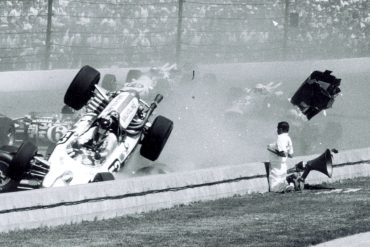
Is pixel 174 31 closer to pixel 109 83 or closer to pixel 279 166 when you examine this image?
pixel 109 83

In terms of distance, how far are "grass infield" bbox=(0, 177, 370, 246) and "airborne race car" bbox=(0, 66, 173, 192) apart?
168 centimetres

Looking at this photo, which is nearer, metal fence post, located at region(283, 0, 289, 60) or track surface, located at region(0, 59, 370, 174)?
track surface, located at region(0, 59, 370, 174)

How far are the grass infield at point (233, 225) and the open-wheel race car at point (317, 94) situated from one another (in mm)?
2520

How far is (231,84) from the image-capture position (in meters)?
29.9

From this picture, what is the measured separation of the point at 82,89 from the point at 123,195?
3788mm

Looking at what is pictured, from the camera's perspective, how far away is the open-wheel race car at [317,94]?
56.6 ft

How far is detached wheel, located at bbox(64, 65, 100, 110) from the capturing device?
16.7 m

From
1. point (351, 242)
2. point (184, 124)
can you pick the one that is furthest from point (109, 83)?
point (351, 242)

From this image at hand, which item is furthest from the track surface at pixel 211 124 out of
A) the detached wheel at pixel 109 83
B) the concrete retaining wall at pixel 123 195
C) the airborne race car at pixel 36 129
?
the concrete retaining wall at pixel 123 195

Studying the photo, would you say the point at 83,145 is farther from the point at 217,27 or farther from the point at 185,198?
the point at 217,27

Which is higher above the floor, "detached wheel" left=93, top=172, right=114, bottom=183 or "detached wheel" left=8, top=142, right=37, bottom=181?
"detached wheel" left=8, top=142, right=37, bottom=181

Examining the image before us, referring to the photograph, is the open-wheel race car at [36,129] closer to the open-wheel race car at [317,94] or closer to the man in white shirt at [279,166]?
the open-wheel race car at [317,94]

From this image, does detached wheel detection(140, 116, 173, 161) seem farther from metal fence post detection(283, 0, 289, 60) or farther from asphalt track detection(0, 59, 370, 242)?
metal fence post detection(283, 0, 289, 60)

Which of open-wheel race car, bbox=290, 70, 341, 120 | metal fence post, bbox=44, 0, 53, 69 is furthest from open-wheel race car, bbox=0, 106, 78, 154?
metal fence post, bbox=44, 0, 53, 69
